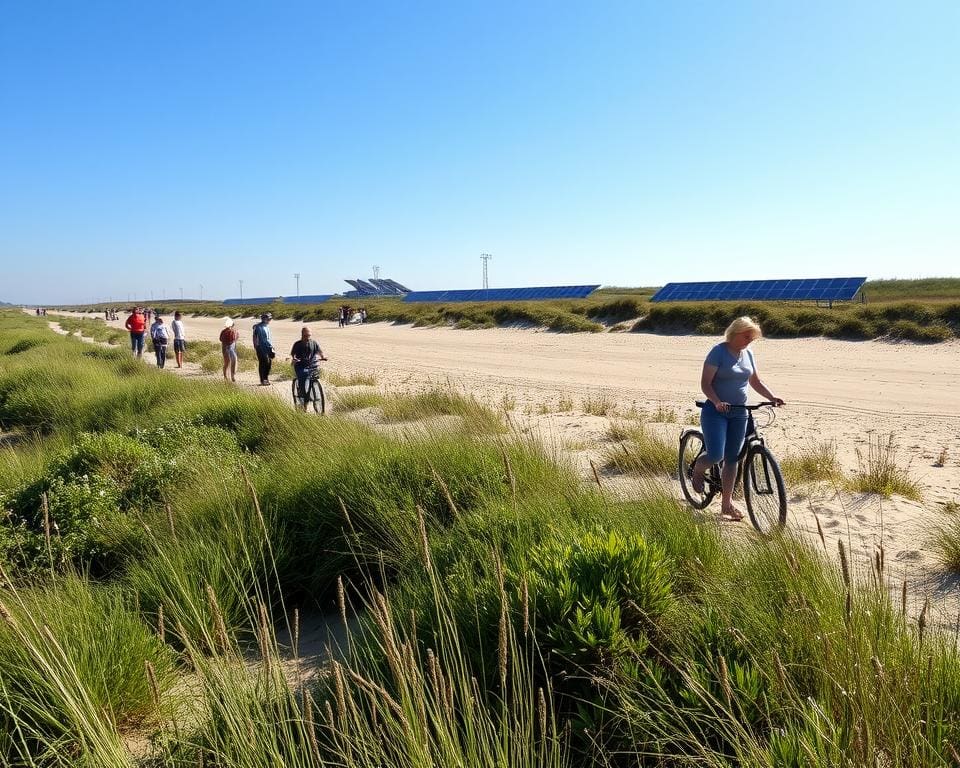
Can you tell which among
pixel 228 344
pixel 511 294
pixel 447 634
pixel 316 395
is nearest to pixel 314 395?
pixel 316 395

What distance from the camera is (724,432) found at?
547cm

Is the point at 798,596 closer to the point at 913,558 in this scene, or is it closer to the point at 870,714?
the point at 870,714

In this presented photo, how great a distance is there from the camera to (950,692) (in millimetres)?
2350

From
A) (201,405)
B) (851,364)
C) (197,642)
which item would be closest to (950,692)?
(197,642)

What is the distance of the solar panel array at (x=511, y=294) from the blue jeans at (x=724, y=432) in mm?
66269

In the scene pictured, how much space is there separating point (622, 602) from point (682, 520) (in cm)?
103

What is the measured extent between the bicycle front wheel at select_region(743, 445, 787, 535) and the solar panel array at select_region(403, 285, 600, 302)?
66.4 m

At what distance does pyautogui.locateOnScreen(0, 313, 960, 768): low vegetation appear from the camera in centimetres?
209

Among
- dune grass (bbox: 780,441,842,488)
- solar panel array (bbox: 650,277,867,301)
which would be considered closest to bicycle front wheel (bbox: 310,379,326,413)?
dune grass (bbox: 780,441,842,488)

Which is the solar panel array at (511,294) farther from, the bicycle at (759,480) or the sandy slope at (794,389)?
the bicycle at (759,480)

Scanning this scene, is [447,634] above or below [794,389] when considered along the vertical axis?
above

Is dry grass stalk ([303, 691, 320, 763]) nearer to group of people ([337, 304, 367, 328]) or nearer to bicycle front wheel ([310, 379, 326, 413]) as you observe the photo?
bicycle front wheel ([310, 379, 326, 413])

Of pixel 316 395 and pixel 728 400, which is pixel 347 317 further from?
pixel 728 400

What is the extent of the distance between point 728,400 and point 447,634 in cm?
A: 336
